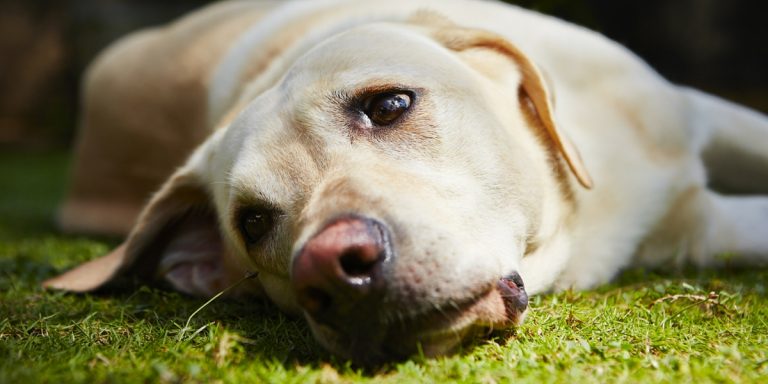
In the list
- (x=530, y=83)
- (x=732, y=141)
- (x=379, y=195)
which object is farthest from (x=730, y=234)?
(x=379, y=195)

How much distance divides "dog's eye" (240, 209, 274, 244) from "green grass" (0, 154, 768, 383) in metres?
0.26

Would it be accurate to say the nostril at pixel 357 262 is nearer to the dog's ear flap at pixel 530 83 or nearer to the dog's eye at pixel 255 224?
Answer: the dog's eye at pixel 255 224

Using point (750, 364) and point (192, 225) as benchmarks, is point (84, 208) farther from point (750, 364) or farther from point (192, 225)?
point (750, 364)

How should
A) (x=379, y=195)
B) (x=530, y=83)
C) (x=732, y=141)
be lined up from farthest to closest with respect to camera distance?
(x=732, y=141) < (x=530, y=83) < (x=379, y=195)

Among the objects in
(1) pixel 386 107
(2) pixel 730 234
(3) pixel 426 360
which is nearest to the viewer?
(3) pixel 426 360

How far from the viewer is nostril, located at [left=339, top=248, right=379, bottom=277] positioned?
180 centimetres

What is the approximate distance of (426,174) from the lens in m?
2.27

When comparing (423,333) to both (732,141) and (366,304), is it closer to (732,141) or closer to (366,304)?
(366,304)

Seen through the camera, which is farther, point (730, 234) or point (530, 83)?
point (730, 234)

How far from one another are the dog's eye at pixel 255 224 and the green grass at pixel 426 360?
26 centimetres

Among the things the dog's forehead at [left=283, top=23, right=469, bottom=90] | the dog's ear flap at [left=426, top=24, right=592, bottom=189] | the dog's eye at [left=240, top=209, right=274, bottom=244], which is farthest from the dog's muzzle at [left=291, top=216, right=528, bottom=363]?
the dog's ear flap at [left=426, top=24, right=592, bottom=189]

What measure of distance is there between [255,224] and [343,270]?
82cm

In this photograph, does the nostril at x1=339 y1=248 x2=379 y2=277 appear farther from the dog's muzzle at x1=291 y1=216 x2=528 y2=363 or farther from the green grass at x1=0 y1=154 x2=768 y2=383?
the green grass at x1=0 y1=154 x2=768 y2=383

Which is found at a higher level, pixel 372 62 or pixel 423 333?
pixel 372 62
